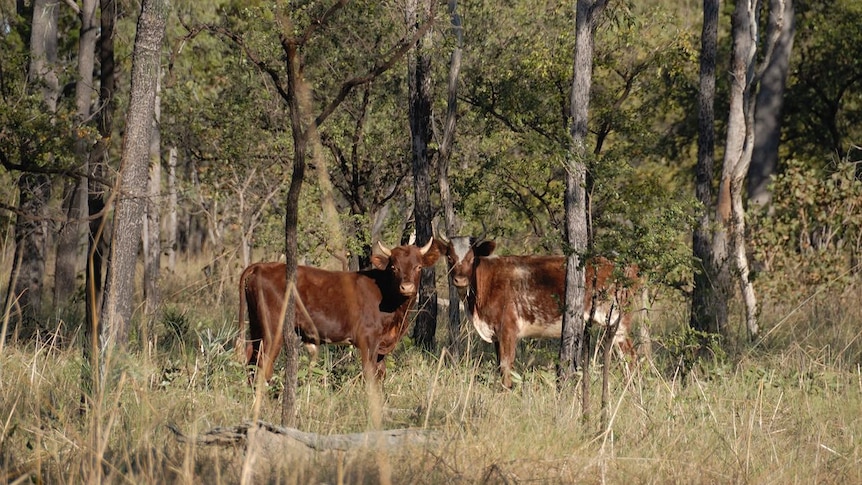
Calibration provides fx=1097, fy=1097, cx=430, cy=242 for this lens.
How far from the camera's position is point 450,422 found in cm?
736

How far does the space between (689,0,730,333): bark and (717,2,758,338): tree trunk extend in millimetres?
221

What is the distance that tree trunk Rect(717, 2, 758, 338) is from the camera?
38.7ft

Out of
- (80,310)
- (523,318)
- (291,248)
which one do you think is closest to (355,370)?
(523,318)

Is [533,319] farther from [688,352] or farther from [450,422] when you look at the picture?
[450,422]

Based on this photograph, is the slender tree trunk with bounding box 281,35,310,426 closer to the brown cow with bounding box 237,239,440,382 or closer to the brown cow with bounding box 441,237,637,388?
the brown cow with bounding box 237,239,440,382

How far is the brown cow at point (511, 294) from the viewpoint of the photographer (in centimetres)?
1152

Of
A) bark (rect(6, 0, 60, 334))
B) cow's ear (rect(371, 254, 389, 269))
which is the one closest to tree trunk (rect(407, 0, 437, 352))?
cow's ear (rect(371, 254, 389, 269))

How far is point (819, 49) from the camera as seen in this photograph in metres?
25.1

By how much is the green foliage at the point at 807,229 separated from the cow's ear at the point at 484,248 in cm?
469

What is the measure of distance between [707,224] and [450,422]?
17.2ft

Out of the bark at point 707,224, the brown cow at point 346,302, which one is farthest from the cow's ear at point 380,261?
the bark at point 707,224

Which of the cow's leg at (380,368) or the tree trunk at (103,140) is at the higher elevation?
the tree trunk at (103,140)

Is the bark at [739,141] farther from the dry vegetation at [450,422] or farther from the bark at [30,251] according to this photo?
the bark at [30,251]

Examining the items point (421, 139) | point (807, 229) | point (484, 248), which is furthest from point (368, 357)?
point (807, 229)
